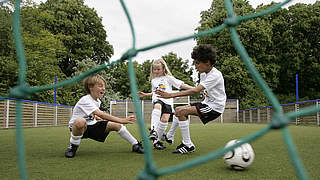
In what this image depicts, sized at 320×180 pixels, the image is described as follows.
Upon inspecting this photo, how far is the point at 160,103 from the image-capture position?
4629 millimetres

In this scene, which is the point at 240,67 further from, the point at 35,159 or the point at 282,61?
the point at 35,159

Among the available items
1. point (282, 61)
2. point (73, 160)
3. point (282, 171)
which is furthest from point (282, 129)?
point (282, 61)

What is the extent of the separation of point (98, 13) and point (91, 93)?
92.5 ft

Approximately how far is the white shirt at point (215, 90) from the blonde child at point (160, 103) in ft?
2.56

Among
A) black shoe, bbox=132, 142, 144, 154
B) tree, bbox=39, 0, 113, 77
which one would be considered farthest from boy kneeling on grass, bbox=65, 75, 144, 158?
tree, bbox=39, 0, 113, 77

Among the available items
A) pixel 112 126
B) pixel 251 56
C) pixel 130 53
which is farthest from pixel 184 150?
pixel 251 56

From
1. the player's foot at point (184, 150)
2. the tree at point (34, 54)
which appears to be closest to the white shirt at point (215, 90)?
the player's foot at point (184, 150)

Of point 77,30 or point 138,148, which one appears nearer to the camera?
point 138,148

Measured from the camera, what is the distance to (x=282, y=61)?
2447 cm

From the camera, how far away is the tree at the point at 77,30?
26087 mm

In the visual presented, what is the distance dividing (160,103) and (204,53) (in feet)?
4.78

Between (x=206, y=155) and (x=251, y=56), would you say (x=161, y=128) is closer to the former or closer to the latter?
(x=206, y=155)

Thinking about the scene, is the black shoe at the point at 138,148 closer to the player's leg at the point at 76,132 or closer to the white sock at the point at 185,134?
the white sock at the point at 185,134

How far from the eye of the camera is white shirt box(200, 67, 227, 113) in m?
3.40
